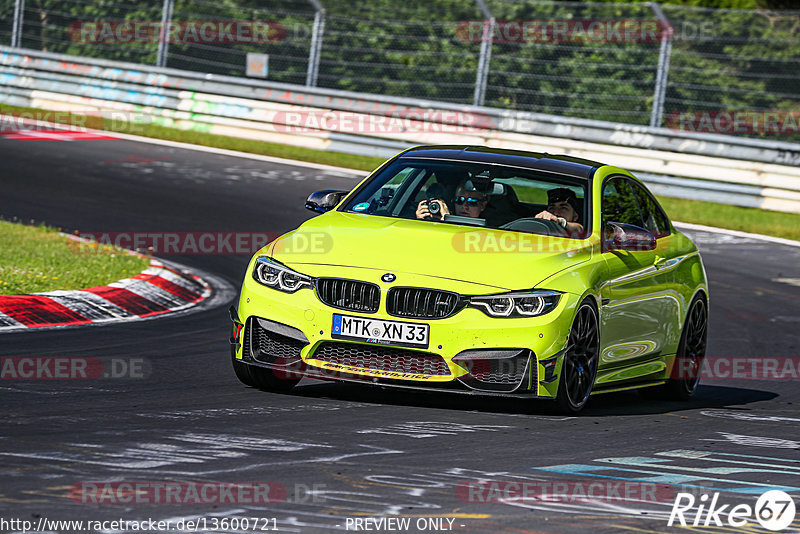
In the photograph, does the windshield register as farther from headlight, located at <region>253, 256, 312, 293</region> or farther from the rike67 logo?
the rike67 logo

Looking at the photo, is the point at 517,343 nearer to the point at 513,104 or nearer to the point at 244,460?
the point at 244,460

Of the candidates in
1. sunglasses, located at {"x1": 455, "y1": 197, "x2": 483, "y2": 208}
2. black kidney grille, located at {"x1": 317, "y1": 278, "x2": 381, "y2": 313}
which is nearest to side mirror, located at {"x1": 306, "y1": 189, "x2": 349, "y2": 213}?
sunglasses, located at {"x1": 455, "y1": 197, "x2": 483, "y2": 208}

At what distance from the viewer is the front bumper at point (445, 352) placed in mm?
7559

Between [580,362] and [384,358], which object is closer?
[384,358]

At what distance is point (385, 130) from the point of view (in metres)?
22.3

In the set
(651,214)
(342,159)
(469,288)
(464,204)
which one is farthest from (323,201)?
(342,159)

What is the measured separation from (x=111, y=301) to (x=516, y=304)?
4.09 metres

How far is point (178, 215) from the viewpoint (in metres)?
15.8

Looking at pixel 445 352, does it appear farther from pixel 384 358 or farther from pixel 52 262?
pixel 52 262

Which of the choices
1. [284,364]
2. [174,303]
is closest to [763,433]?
[284,364]

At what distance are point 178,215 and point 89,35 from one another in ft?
31.8

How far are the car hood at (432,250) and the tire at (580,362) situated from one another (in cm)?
31
